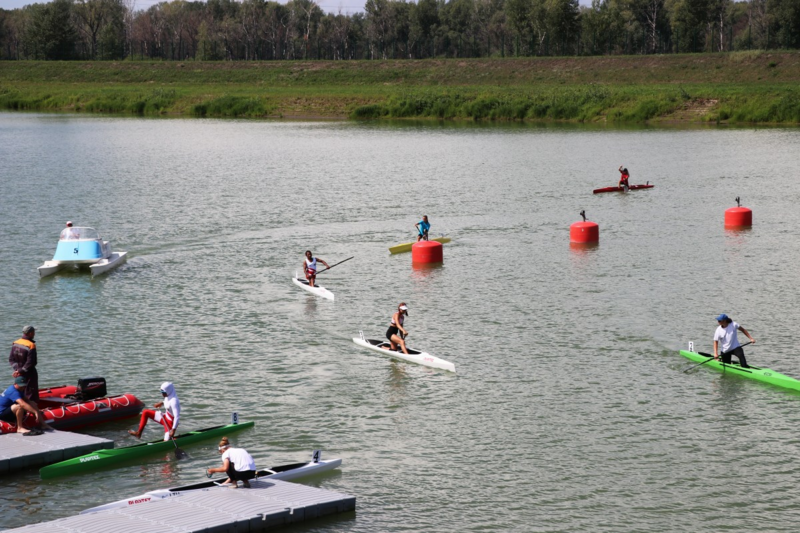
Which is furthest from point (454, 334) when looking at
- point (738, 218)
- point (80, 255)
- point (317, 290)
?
point (738, 218)

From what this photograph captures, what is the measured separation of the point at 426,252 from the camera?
1807 inches

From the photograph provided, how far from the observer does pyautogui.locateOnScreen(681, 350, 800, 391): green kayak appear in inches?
1113

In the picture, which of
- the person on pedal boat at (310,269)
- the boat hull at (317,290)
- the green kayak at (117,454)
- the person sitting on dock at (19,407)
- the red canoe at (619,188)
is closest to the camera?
the green kayak at (117,454)

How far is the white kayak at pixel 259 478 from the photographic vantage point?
20.4 metres

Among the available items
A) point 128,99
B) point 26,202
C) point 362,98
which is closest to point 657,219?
point 26,202

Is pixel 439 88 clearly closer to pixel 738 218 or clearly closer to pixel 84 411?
pixel 738 218

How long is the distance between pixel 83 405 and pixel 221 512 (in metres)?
7.68

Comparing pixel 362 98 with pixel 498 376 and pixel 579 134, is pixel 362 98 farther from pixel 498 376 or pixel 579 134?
pixel 498 376

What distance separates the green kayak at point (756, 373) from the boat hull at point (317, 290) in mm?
14866

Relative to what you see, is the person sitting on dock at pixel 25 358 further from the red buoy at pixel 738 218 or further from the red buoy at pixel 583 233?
the red buoy at pixel 738 218

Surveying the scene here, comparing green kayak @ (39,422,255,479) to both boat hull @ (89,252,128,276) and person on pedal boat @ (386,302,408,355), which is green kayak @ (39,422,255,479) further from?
boat hull @ (89,252,128,276)

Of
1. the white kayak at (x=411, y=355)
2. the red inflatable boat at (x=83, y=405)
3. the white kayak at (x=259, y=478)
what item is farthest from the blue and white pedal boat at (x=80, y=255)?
the white kayak at (x=259, y=478)

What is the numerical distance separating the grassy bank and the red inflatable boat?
318ft

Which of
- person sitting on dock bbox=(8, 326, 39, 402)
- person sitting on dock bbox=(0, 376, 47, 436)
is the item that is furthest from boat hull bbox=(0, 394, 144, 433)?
person sitting on dock bbox=(8, 326, 39, 402)
